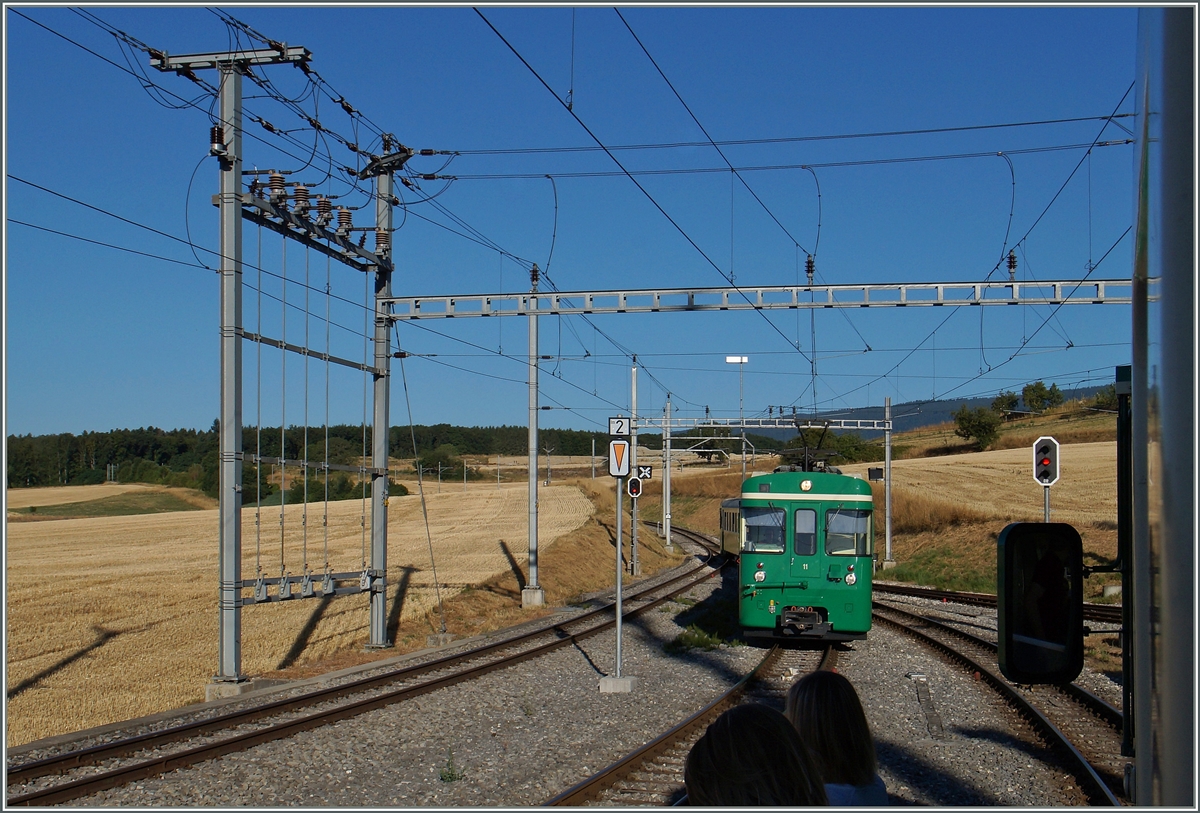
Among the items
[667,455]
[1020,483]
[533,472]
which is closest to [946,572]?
[667,455]

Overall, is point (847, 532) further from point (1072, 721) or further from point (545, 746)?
point (545, 746)

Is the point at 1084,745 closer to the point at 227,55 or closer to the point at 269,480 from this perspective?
the point at 227,55

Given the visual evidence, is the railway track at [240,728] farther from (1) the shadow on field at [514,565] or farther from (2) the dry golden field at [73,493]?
(2) the dry golden field at [73,493]

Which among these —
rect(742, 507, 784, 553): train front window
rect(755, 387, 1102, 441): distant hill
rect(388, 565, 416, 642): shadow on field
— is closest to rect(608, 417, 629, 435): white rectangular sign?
rect(742, 507, 784, 553): train front window

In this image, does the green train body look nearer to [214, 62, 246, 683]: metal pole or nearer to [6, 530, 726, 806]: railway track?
[6, 530, 726, 806]: railway track

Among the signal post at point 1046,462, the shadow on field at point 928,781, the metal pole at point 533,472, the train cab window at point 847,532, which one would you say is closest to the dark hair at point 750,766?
the shadow on field at point 928,781

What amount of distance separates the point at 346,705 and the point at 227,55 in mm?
9737

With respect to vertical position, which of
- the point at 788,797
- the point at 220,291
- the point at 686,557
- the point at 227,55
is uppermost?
the point at 227,55

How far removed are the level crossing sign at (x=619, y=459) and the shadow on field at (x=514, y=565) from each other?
14793 millimetres

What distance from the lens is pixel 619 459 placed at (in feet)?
45.2

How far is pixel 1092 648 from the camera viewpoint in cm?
1720

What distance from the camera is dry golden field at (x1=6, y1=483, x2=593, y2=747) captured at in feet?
50.0

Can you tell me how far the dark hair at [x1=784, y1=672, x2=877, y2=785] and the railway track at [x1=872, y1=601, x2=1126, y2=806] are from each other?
6.34 m

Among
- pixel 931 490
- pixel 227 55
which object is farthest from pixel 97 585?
pixel 931 490
